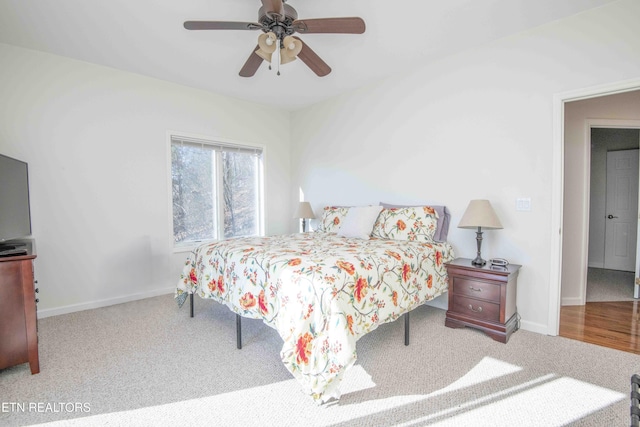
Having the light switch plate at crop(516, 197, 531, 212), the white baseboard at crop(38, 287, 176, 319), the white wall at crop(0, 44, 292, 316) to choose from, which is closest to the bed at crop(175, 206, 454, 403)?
the light switch plate at crop(516, 197, 531, 212)

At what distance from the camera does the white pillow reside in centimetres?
310

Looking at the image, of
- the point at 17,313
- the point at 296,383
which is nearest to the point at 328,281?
the point at 296,383

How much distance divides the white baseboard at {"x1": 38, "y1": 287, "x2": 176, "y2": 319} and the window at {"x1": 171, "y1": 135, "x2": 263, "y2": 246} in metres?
0.62

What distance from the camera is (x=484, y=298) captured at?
8.14ft

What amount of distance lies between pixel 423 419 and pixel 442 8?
2746 millimetres

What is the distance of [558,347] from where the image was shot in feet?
7.48

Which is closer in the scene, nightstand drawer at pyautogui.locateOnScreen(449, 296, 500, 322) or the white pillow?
nightstand drawer at pyautogui.locateOnScreen(449, 296, 500, 322)

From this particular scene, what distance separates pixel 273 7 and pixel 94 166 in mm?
2678

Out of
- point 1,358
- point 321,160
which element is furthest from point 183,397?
point 321,160

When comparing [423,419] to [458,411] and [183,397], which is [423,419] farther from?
[183,397]

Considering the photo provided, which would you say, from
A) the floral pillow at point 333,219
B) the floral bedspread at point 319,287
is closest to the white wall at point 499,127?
the floral pillow at point 333,219

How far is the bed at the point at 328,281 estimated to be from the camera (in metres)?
1.62

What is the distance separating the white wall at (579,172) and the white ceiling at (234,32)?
4.24 feet

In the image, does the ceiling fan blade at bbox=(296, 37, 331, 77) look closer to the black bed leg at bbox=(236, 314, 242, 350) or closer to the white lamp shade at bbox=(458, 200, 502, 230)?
the white lamp shade at bbox=(458, 200, 502, 230)
